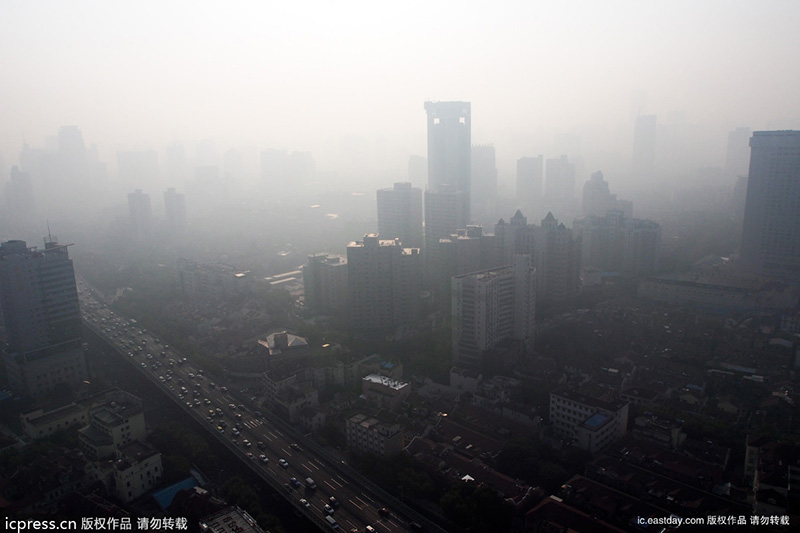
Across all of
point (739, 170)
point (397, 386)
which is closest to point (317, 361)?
point (397, 386)

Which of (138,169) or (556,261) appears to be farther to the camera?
(138,169)

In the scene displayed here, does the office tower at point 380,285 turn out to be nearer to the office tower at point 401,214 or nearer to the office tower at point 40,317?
the office tower at point 401,214

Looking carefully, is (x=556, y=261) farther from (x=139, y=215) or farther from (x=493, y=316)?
(x=139, y=215)

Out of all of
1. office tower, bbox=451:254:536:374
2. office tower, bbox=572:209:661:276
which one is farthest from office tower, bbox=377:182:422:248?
office tower, bbox=451:254:536:374

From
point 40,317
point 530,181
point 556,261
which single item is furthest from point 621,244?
point 40,317

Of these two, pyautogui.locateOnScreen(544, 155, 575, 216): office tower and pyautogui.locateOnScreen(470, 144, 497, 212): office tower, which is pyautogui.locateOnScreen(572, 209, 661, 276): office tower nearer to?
pyautogui.locateOnScreen(470, 144, 497, 212): office tower

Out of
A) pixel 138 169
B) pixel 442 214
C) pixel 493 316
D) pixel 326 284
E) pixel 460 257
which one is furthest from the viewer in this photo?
pixel 138 169

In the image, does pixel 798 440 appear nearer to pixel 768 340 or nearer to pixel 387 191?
pixel 768 340
